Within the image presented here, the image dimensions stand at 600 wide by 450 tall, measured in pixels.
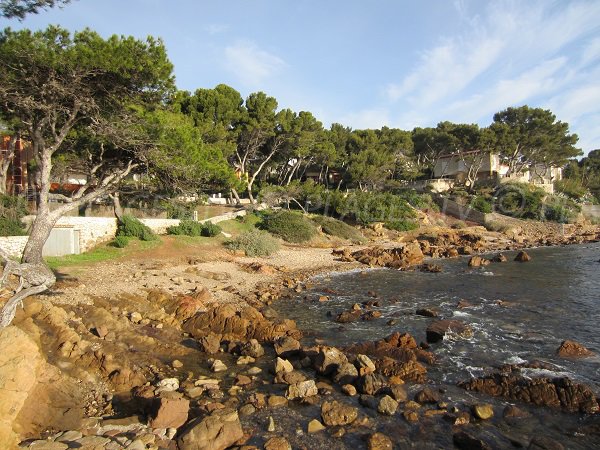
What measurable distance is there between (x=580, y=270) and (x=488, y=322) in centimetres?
1467

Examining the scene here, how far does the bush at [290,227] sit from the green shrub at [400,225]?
33.8ft

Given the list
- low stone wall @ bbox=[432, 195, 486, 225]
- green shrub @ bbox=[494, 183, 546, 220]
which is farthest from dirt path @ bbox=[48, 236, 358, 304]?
green shrub @ bbox=[494, 183, 546, 220]

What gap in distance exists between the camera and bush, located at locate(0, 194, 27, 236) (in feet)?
64.0

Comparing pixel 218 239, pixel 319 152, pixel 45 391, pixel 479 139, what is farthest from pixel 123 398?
pixel 479 139

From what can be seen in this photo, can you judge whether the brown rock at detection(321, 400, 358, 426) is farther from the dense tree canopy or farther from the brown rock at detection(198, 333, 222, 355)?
the dense tree canopy

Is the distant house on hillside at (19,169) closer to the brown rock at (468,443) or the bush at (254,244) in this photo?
the bush at (254,244)

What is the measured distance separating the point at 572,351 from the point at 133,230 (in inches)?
910

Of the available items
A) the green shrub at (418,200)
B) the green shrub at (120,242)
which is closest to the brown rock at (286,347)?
the green shrub at (120,242)

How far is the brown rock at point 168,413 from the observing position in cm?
707

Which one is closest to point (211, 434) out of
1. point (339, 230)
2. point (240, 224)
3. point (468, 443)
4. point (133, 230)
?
point (468, 443)

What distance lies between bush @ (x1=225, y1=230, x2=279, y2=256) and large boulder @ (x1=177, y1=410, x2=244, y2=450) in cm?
2070

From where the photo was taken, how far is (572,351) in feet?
35.8

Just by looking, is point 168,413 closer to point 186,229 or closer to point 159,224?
point 186,229

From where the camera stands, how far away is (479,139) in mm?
56188
